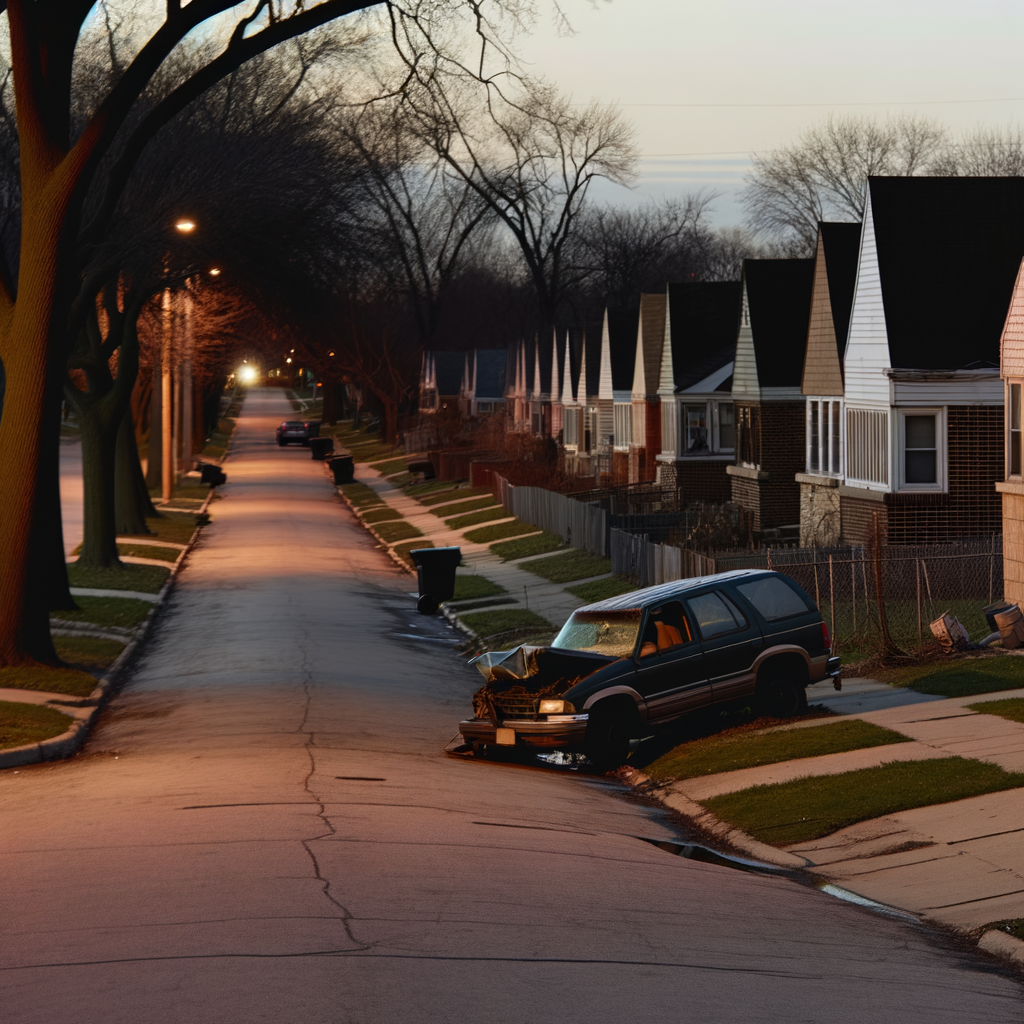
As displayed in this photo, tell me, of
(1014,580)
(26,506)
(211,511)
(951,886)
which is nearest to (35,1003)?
(951,886)

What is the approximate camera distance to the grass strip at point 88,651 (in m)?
21.5

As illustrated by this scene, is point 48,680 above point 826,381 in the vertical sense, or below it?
below

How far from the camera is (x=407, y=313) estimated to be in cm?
11975

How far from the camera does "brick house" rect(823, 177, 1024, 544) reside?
25.5 m

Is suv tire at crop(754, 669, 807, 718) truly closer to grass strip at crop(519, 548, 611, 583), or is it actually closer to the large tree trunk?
grass strip at crop(519, 548, 611, 583)

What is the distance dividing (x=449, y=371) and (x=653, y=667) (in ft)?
362

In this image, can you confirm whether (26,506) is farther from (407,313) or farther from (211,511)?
(407,313)

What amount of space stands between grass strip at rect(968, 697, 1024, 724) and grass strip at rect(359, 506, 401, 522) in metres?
35.4

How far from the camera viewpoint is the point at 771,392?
116ft

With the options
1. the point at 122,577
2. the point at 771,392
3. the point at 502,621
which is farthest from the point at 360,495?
the point at 502,621

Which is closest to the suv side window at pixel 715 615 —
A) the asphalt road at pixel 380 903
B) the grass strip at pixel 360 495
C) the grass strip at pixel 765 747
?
the grass strip at pixel 765 747

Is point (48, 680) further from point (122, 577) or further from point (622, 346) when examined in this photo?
point (622, 346)

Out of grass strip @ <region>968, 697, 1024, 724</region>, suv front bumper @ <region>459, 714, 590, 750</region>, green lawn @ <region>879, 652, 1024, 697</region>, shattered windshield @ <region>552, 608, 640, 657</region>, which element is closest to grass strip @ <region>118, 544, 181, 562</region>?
shattered windshield @ <region>552, 608, 640, 657</region>

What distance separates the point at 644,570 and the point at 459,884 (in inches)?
739
